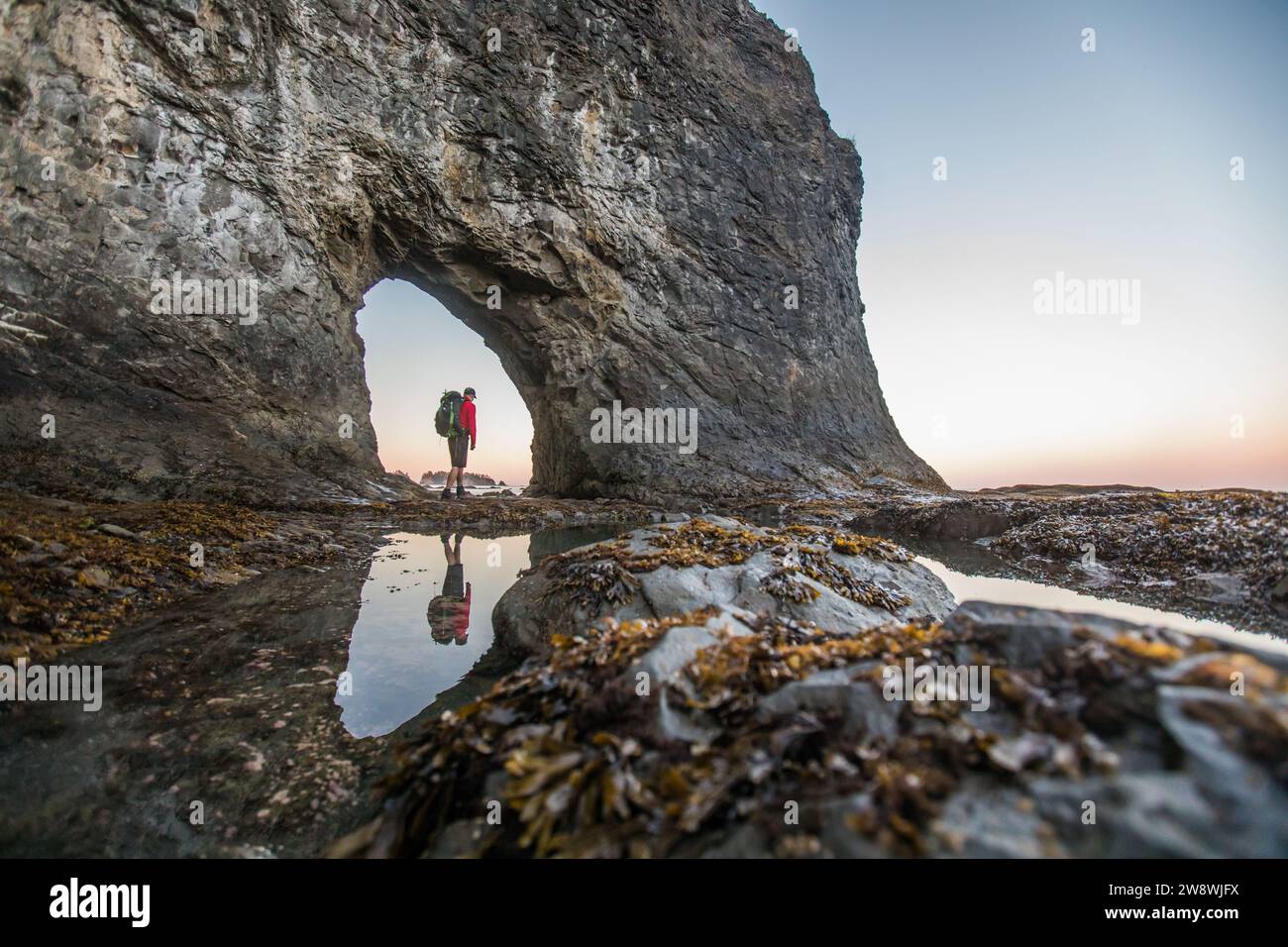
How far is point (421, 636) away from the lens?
407cm

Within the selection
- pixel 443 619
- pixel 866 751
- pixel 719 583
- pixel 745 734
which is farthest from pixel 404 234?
pixel 866 751

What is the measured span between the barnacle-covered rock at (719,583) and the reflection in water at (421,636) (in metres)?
0.35

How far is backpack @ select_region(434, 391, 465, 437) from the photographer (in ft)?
44.7

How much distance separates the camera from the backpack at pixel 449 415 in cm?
1363

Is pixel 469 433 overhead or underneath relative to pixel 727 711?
overhead

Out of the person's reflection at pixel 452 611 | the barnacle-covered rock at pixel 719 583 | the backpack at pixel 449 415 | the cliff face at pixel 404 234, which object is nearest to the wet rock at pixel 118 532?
the person's reflection at pixel 452 611

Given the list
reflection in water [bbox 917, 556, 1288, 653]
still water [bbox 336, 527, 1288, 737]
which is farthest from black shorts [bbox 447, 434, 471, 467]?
reflection in water [bbox 917, 556, 1288, 653]

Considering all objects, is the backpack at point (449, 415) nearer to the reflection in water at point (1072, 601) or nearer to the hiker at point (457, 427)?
the hiker at point (457, 427)

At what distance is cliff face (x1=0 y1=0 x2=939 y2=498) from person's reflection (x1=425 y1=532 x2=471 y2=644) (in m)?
5.39
